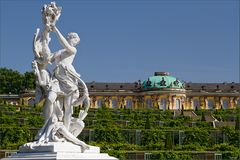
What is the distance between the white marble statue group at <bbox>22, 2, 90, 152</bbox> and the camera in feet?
43.5

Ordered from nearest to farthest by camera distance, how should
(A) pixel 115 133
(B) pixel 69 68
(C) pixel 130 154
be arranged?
(B) pixel 69 68, (C) pixel 130 154, (A) pixel 115 133

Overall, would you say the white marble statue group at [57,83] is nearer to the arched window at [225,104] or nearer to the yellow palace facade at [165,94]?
the yellow palace facade at [165,94]

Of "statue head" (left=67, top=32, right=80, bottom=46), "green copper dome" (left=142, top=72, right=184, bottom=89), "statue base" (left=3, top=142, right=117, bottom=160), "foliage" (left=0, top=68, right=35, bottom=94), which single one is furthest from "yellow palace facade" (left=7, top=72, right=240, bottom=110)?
"statue base" (left=3, top=142, right=117, bottom=160)

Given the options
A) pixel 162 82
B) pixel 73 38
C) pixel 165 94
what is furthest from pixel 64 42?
pixel 162 82

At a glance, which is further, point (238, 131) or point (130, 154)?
point (238, 131)

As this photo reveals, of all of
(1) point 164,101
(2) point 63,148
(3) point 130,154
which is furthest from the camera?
(1) point 164,101

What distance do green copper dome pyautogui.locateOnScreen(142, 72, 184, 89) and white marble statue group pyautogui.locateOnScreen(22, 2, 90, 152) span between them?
76.6 metres

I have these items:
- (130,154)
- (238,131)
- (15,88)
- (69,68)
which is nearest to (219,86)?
(15,88)

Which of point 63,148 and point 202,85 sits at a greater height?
point 202,85

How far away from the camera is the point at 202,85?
98625mm

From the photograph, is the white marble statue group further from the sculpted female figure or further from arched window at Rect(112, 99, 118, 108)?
arched window at Rect(112, 99, 118, 108)

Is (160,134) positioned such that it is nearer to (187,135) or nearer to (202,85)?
(187,135)

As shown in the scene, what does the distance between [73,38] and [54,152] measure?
3038 mm

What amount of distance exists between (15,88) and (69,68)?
80.8m
